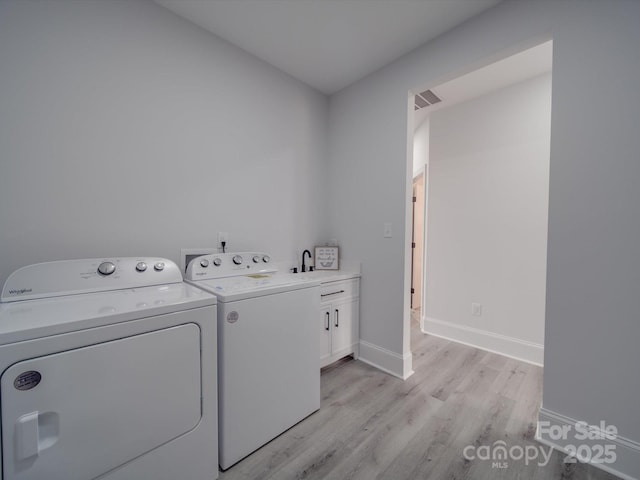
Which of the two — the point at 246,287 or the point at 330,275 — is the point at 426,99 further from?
the point at 246,287

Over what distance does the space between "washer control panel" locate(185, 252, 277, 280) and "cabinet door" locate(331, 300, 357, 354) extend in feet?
2.27

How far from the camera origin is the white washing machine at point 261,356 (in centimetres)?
125

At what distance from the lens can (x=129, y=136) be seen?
158 cm

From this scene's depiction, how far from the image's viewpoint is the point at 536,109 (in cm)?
234

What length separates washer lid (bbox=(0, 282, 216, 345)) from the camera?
0.83 meters

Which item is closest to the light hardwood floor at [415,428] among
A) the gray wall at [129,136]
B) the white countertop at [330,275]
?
the white countertop at [330,275]

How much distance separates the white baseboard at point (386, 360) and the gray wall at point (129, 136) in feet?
3.94

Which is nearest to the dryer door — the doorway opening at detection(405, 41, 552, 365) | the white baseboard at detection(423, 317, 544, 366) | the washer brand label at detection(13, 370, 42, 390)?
the washer brand label at detection(13, 370, 42, 390)

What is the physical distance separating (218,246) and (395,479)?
1.75 m

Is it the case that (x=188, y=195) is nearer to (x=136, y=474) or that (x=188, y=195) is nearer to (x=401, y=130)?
(x=136, y=474)

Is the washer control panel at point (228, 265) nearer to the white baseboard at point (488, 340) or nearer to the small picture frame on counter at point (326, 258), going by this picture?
the small picture frame on counter at point (326, 258)

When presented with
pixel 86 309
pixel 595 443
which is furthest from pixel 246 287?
pixel 595 443

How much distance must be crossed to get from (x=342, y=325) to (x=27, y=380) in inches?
75.1

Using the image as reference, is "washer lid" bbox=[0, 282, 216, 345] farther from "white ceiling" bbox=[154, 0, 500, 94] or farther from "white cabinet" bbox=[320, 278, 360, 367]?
"white ceiling" bbox=[154, 0, 500, 94]
